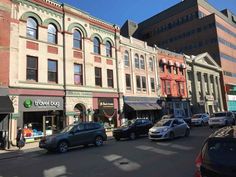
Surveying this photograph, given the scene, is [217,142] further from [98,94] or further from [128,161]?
[98,94]

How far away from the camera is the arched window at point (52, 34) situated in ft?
77.9

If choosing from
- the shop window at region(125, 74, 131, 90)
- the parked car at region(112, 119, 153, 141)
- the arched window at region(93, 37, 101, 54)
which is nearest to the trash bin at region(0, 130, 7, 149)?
the parked car at region(112, 119, 153, 141)

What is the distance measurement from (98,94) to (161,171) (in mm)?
18863

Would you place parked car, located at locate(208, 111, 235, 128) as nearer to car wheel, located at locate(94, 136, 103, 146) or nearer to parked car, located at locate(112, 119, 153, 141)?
parked car, located at locate(112, 119, 153, 141)

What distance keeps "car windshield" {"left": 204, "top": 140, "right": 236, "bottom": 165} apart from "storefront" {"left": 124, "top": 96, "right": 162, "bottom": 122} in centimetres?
2428

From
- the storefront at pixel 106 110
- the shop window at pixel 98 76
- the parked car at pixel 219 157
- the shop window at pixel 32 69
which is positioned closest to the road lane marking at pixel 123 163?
the parked car at pixel 219 157

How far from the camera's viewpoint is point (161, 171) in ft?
28.2

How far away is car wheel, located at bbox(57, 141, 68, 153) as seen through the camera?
14789 millimetres

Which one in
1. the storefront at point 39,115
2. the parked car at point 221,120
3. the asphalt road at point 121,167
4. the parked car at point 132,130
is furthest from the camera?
the parked car at point 221,120

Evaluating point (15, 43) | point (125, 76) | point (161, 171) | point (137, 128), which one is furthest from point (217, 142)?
point (125, 76)

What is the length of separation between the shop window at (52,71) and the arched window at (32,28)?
8.84 ft

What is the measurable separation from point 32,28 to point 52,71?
4.28 m

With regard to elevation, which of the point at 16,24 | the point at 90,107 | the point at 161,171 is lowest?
the point at 161,171

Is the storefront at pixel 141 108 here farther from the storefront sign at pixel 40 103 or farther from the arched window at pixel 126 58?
the storefront sign at pixel 40 103
